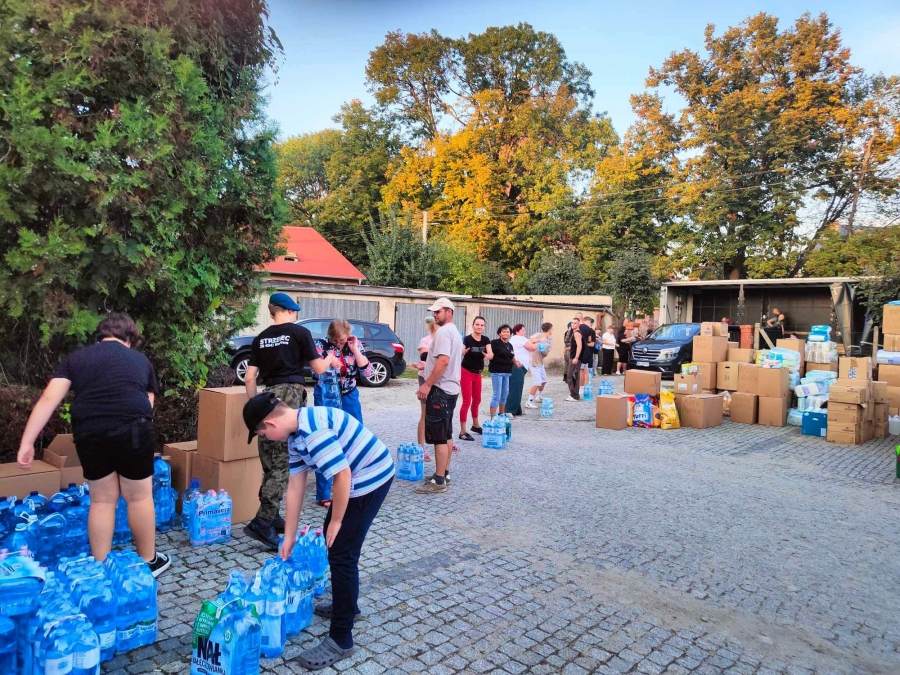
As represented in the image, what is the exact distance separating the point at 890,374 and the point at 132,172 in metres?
12.2

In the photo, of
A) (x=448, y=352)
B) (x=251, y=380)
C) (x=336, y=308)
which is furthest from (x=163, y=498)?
(x=336, y=308)

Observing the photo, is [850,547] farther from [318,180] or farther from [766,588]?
[318,180]

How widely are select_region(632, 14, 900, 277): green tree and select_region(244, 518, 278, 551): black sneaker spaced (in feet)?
92.7

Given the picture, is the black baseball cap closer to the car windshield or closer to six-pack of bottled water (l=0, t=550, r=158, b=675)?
six-pack of bottled water (l=0, t=550, r=158, b=675)

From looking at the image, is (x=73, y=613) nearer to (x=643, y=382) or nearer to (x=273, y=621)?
(x=273, y=621)

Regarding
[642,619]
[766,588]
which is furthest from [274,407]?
[766,588]

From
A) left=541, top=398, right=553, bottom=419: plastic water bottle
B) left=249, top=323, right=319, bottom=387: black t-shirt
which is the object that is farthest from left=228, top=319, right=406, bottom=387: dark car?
left=249, top=323, right=319, bottom=387: black t-shirt

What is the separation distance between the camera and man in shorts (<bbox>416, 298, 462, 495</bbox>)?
6086 mm

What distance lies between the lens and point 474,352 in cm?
858

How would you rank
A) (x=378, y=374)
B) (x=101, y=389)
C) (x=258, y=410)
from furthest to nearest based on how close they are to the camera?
1. (x=378, y=374)
2. (x=101, y=389)
3. (x=258, y=410)

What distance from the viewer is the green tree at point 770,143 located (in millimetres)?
26656

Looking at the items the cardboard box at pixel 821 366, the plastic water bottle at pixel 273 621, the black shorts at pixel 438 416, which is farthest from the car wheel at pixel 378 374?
the plastic water bottle at pixel 273 621

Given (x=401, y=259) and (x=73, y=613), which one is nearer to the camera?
(x=73, y=613)

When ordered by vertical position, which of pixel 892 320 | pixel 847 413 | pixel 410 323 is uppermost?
pixel 892 320
